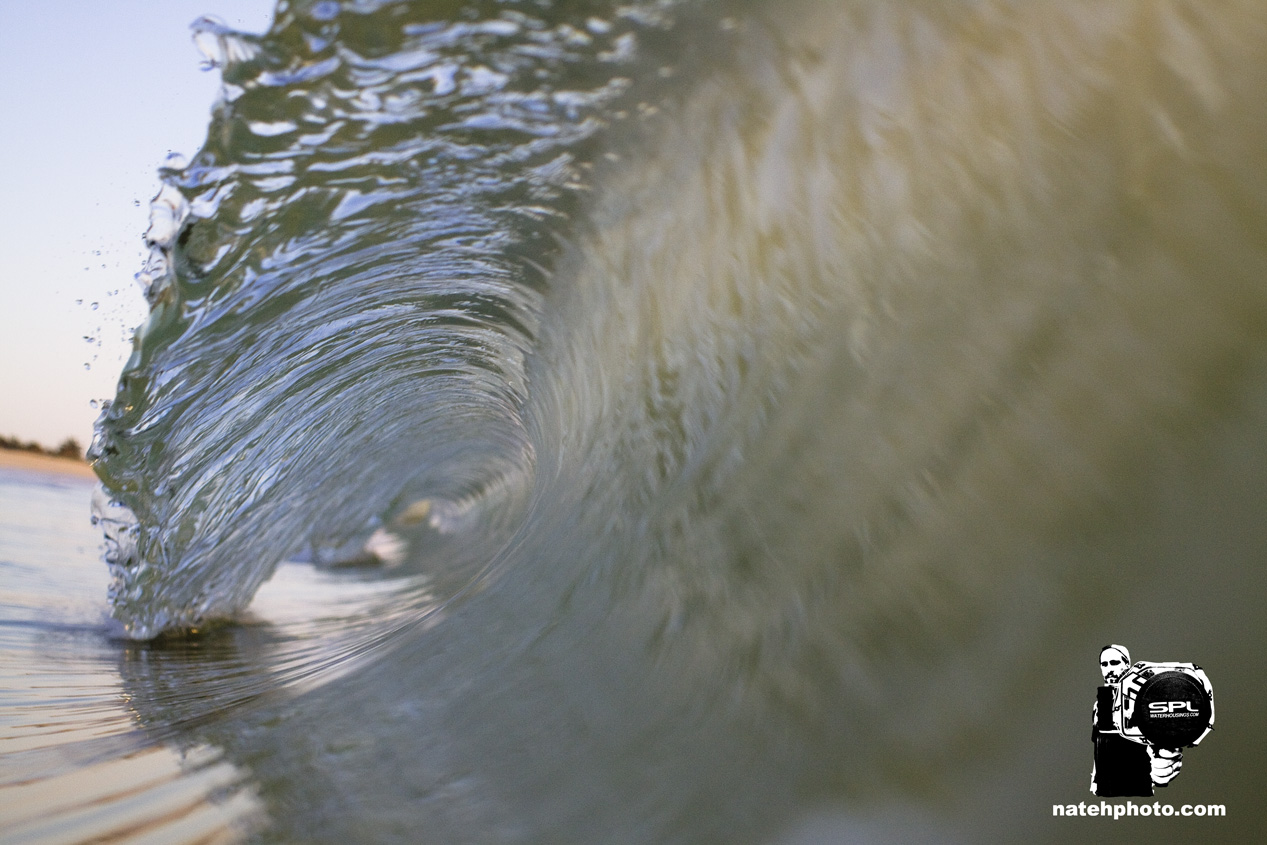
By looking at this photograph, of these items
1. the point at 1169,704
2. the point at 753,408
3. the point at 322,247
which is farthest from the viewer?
the point at 322,247

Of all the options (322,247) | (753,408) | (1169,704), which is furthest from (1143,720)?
(322,247)

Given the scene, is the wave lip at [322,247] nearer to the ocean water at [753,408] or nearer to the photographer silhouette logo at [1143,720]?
the ocean water at [753,408]

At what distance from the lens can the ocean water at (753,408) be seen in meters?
0.60

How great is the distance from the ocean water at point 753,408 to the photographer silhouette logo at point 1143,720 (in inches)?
0.5

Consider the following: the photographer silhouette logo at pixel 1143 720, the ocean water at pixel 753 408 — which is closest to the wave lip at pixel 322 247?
the ocean water at pixel 753 408

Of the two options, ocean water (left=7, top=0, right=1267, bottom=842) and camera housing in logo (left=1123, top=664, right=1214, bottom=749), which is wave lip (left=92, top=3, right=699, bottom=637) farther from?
camera housing in logo (left=1123, top=664, right=1214, bottom=749)

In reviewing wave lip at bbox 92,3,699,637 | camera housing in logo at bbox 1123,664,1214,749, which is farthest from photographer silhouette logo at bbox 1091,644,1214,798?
wave lip at bbox 92,3,699,637

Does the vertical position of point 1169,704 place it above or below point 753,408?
below

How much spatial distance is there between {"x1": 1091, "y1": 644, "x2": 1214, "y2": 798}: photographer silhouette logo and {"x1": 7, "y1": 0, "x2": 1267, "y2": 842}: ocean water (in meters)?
0.01

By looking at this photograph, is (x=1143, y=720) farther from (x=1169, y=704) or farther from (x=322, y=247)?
(x=322, y=247)

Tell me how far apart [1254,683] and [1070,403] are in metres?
0.23

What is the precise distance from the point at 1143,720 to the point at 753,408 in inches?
23.4

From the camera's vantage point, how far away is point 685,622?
A: 108 centimetres

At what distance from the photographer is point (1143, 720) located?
0.58 meters
